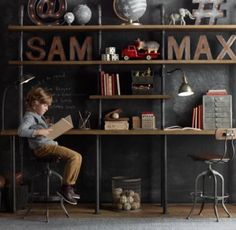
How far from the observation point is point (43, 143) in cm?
555

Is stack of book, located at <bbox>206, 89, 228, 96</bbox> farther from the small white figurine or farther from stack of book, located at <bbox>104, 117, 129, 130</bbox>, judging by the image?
stack of book, located at <bbox>104, 117, 129, 130</bbox>

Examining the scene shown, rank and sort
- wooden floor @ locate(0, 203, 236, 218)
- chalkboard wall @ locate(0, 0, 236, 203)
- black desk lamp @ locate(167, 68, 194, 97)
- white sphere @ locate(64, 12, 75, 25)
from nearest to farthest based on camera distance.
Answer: wooden floor @ locate(0, 203, 236, 218), black desk lamp @ locate(167, 68, 194, 97), white sphere @ locate(64, 12, 75, 25), chalkboard wall @ locate(0, 0, 236, 203)

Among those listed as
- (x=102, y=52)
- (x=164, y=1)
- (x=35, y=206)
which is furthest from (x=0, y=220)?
(x=164, y=1)

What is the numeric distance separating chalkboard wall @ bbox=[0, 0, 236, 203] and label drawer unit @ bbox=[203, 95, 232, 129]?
0.77 ft

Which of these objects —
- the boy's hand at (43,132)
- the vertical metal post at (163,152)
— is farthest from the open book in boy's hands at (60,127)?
the vertical metal post at (163,152)

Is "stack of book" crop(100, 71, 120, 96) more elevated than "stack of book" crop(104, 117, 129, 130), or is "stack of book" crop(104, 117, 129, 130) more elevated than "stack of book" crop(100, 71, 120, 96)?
"stack of book" crop(100, 71, 120, 96)

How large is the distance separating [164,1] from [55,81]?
1558 millimetres

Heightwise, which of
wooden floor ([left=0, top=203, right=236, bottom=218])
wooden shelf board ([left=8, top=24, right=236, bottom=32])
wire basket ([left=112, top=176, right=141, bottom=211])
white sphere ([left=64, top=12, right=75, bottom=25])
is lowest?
wooden floor ([left=0, top=203, right=236, bottom=218])

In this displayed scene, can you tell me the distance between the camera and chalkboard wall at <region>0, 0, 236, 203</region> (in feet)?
21.5

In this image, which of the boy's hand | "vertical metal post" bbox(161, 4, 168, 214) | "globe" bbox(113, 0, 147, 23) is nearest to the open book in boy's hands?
the boy's hand

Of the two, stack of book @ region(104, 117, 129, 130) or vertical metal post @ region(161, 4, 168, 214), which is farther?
stack of book @ region(104, 117, 129, 130)

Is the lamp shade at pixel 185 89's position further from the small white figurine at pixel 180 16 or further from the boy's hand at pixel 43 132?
the boy's hand at pixel 43 132

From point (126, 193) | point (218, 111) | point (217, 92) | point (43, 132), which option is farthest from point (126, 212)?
point (217, 92)

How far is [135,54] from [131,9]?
496mm
